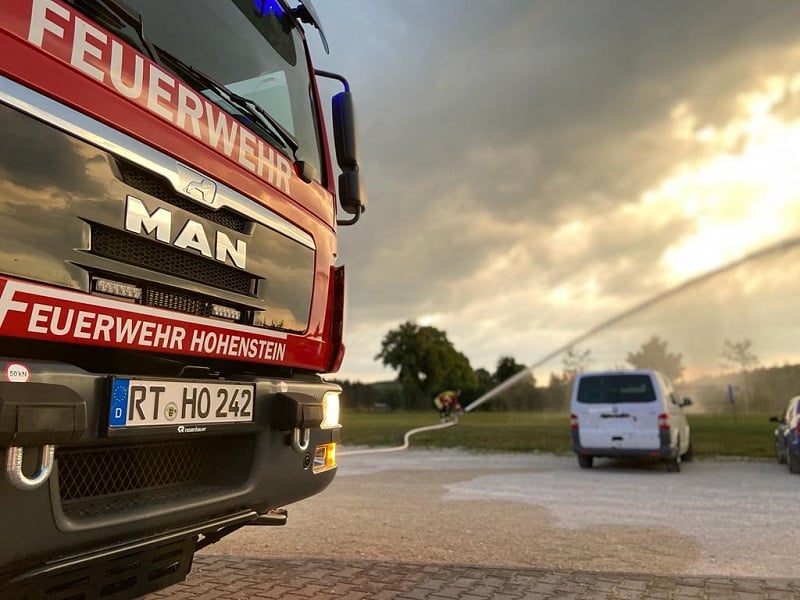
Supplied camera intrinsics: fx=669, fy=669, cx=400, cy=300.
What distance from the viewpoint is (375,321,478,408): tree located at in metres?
81.9

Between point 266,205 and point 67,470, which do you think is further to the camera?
point 266,205

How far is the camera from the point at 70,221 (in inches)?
80.1

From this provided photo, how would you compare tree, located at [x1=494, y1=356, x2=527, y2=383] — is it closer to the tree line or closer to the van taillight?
the tree line

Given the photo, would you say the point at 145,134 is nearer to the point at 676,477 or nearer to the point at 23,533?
the point at 23,533

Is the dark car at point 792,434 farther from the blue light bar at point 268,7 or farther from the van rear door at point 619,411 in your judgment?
the blue light bar at point 268,7

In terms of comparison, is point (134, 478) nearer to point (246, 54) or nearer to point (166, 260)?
point (166, 260)

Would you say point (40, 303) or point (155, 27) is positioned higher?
point (155, 27)

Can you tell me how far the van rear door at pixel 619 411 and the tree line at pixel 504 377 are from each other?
25.2 ft

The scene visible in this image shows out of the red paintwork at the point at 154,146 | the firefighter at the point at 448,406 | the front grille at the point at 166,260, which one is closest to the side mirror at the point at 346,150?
the red paintwork at the point at 154,146

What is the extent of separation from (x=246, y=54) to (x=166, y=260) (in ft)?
4.81

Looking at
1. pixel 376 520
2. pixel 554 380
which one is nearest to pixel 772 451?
pixel 376 520

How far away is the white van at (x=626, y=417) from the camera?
38.5 ft

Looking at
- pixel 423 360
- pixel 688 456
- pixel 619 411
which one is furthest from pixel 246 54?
pixel 423 360

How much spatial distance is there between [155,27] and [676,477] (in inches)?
439
